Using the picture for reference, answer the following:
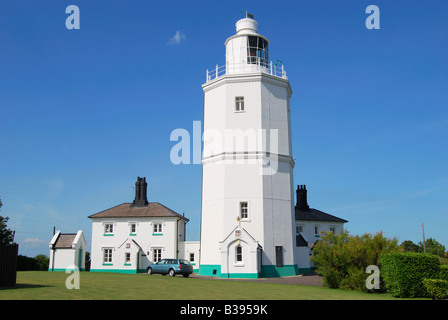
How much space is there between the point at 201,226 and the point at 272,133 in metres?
9.31

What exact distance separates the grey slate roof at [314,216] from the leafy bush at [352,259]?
1020 inches

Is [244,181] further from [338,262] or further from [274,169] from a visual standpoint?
[338,262]

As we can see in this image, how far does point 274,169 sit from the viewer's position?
3159 cm

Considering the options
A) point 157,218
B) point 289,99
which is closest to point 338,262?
point 289,99

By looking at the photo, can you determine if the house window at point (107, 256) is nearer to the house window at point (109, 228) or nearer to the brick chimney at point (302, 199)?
the house window at point (109, 228)

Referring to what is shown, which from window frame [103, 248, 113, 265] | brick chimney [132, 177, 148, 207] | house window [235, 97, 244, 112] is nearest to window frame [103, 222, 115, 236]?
window frame [103, 248, 113, 265]

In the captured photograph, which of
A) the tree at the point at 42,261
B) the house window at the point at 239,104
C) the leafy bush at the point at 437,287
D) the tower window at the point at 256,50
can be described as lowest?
the tree at the point at 42,261

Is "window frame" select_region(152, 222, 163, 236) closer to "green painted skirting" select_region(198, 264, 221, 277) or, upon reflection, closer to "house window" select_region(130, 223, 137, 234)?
"house window" select_region(130, 223, 137, 234)

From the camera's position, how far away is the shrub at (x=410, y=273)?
1720cm

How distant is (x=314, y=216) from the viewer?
158 feet

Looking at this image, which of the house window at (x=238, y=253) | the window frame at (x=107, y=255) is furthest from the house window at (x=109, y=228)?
the house window at (x=238, y=253)

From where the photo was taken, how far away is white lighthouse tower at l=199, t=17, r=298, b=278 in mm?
29875

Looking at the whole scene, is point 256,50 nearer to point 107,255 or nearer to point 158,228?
point 158,228

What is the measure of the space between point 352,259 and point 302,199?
29.8m
